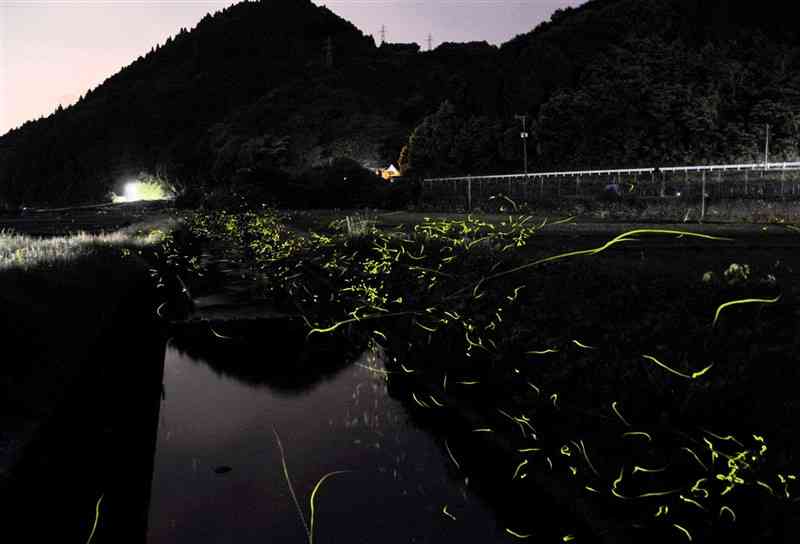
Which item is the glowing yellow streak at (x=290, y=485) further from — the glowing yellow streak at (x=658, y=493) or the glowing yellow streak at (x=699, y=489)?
the glowing yellow streak at (x=699, y=489)

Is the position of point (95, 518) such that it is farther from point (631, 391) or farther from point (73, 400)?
point (631, 391)

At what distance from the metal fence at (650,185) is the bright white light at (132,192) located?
72.8m

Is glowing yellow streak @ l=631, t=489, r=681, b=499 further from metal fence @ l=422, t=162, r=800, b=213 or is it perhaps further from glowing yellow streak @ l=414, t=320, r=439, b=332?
metal fence @ l=422, t=162, r=800, b=213

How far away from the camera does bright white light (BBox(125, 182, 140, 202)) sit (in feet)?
378

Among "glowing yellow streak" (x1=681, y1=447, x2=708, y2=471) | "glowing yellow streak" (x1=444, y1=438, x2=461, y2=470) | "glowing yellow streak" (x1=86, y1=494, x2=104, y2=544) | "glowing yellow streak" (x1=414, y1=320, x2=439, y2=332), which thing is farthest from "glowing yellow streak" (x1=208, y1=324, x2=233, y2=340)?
"glowing yellow streak" (x1=681, y1=447, x2=708, y2=471)

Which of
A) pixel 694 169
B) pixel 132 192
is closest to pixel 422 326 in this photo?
pixel 694 169

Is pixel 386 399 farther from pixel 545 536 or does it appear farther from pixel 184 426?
pixel 545 536

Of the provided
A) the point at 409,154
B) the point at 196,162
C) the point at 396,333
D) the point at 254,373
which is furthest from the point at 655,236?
the point at 196,162

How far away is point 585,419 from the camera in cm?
742

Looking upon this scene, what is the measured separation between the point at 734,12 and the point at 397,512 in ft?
253

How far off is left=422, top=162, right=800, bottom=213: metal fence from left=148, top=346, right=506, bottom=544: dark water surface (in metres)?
25.5

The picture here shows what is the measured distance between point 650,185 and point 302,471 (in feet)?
130

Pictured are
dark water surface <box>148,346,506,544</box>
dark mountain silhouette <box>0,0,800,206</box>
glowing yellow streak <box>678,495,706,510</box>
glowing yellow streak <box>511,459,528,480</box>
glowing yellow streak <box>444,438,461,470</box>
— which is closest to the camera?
glowing yellow streak <box>678,495,706,510</box>

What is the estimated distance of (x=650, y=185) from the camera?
4288 cm
